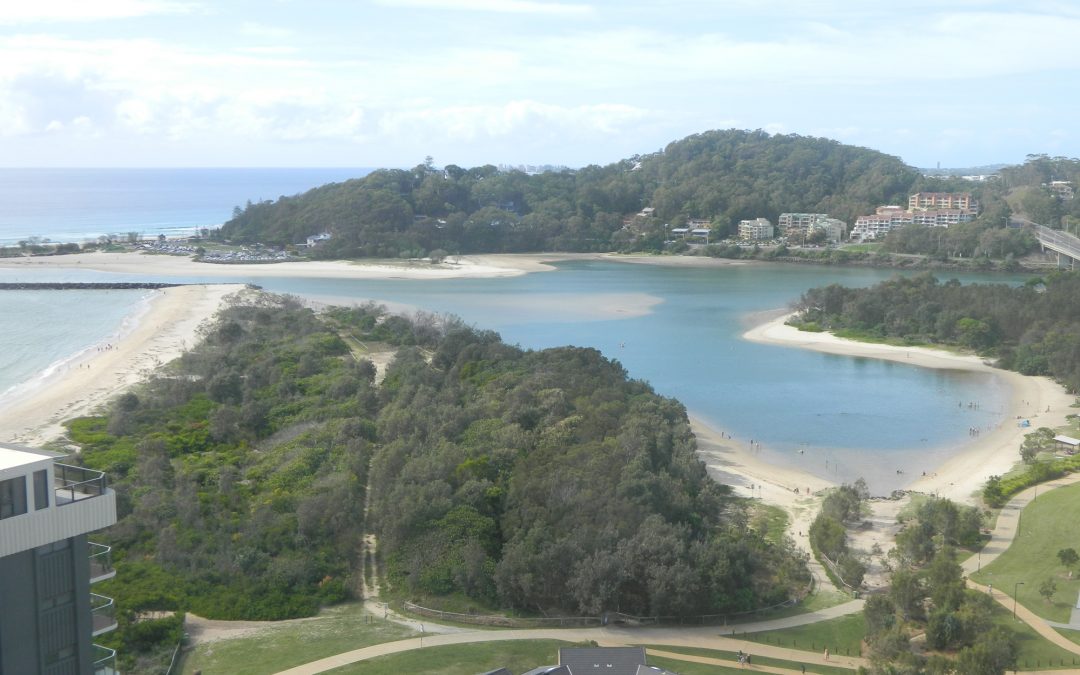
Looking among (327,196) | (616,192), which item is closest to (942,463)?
(327,196)

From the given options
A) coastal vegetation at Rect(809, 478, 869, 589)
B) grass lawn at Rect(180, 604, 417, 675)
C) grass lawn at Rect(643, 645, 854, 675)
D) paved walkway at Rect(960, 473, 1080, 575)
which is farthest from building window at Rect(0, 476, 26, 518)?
paved walkway at Rect(960, 473, 1080, 575)

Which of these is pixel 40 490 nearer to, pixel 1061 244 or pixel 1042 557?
pixel 1042 557

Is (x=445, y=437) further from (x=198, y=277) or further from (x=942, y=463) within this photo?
(x=198, y=277)

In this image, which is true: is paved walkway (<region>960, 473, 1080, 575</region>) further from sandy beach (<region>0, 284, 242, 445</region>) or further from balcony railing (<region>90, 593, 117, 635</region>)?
sandy beach (<region>0, 284, 242, 445</region>)

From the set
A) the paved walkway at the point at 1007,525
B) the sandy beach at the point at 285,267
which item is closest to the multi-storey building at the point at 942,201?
the sandy beach at the point at 285,267

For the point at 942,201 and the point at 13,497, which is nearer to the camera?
the point at 13,497

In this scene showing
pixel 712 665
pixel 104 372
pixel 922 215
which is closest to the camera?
pixel 712 665

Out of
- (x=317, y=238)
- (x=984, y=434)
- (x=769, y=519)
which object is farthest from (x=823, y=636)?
(x=317, y=238)
